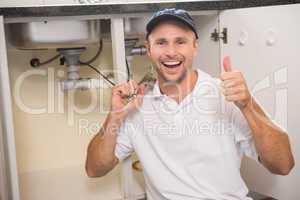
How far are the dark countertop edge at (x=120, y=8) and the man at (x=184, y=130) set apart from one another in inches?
9.0

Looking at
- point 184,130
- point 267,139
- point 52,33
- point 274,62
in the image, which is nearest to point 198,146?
point 184,130

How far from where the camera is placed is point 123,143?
48.1 inches

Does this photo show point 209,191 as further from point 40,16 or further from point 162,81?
point 40,16

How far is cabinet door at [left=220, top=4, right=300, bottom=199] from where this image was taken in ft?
4.35

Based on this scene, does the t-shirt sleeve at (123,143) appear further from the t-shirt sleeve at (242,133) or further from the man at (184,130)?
the t-shirt sleeve at (242,133)

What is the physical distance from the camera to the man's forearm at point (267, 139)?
1.02 metres

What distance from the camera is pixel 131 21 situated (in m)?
1.46

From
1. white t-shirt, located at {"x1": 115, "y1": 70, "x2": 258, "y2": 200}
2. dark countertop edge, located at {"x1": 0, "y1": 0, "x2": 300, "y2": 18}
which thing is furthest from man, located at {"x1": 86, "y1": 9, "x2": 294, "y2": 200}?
dark countertop edge, located at {"x1": 0, "y1": 0, "x2": 300, "y2": 18}

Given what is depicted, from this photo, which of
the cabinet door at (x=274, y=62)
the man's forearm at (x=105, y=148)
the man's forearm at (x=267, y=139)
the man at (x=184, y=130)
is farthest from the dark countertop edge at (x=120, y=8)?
the man's forearm at (x=267, y=139)

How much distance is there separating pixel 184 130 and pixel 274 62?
0.45 metres

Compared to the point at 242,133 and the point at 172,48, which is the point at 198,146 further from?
the point at 172,48

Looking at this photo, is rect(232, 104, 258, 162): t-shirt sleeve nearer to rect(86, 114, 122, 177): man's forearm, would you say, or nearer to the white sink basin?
rect(86, 114, 122, 177): man's forearm

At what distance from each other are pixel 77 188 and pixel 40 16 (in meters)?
0.76

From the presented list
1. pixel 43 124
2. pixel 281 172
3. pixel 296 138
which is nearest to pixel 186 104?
pixel 281 172
